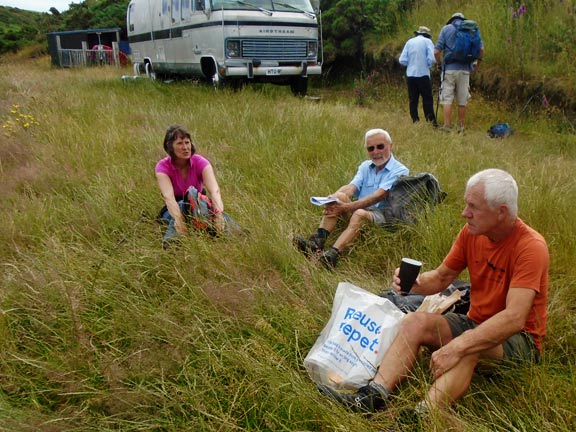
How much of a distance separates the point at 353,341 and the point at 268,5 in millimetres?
8793

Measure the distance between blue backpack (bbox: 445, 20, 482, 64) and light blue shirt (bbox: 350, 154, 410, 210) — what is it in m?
4.15

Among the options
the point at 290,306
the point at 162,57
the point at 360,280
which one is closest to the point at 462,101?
the point at 360,280

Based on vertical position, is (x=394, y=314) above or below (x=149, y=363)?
above

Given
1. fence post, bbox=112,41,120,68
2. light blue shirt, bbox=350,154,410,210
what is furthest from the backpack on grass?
fence post, bbox=112,41,120,68

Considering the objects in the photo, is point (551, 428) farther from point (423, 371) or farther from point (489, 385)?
point (423, 371)

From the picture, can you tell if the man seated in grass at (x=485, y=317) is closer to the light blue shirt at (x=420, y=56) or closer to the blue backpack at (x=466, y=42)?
the blue backpack at (x=466, y=42)

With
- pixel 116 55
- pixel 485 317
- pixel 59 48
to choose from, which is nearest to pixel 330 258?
pixel 485 317

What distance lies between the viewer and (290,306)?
2814mm

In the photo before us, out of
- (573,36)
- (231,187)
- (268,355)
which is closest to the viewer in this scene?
(268,355)

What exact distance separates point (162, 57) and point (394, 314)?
11.9m

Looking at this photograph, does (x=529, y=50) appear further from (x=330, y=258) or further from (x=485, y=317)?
(x=485, y=317)

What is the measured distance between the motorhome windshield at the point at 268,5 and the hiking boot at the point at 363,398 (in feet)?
28.3

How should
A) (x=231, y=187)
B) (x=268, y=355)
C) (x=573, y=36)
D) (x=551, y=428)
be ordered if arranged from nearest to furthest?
(x=551, y=428), (x=268, y=355), (x=231, y=187), (x=573, y=36)

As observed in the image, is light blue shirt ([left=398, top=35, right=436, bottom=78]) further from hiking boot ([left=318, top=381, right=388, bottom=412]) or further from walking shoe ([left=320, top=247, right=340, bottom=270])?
hiking boot ([left=318, top=381, right=388, bottom=412])
